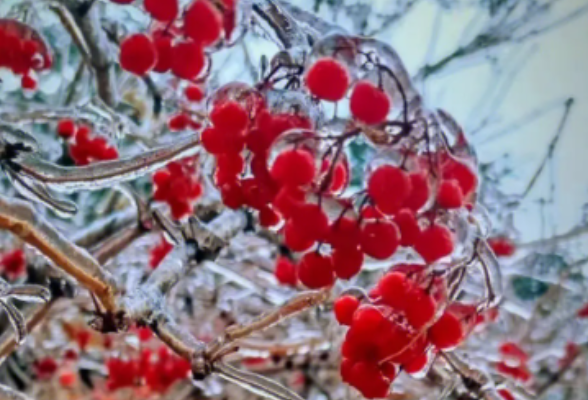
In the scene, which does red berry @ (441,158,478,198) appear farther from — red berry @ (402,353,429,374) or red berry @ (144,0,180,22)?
red berry @ (144,0,180,22)

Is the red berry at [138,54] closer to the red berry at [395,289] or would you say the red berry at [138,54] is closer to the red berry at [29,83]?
the red berry at [395,289]

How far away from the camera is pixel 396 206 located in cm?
40

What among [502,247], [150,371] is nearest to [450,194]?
[502,247]

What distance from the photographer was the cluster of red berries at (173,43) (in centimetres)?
50

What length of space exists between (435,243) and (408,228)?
0.06ft

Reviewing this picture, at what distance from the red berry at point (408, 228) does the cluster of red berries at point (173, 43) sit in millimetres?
175

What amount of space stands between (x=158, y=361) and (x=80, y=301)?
31 cm

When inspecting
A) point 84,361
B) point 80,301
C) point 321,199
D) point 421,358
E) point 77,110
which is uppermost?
point 321,199

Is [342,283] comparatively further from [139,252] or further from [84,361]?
[84,361]

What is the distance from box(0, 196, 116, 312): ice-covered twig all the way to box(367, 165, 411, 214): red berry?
0.26 meters

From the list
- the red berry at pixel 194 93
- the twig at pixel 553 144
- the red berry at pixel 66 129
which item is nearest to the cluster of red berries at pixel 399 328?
the red berry at pixel 194 93

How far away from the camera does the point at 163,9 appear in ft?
1.69

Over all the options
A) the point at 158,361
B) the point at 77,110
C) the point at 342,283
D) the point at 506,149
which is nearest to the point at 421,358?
the point at 342,283

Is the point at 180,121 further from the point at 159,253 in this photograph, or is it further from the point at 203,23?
the point at 203,23
